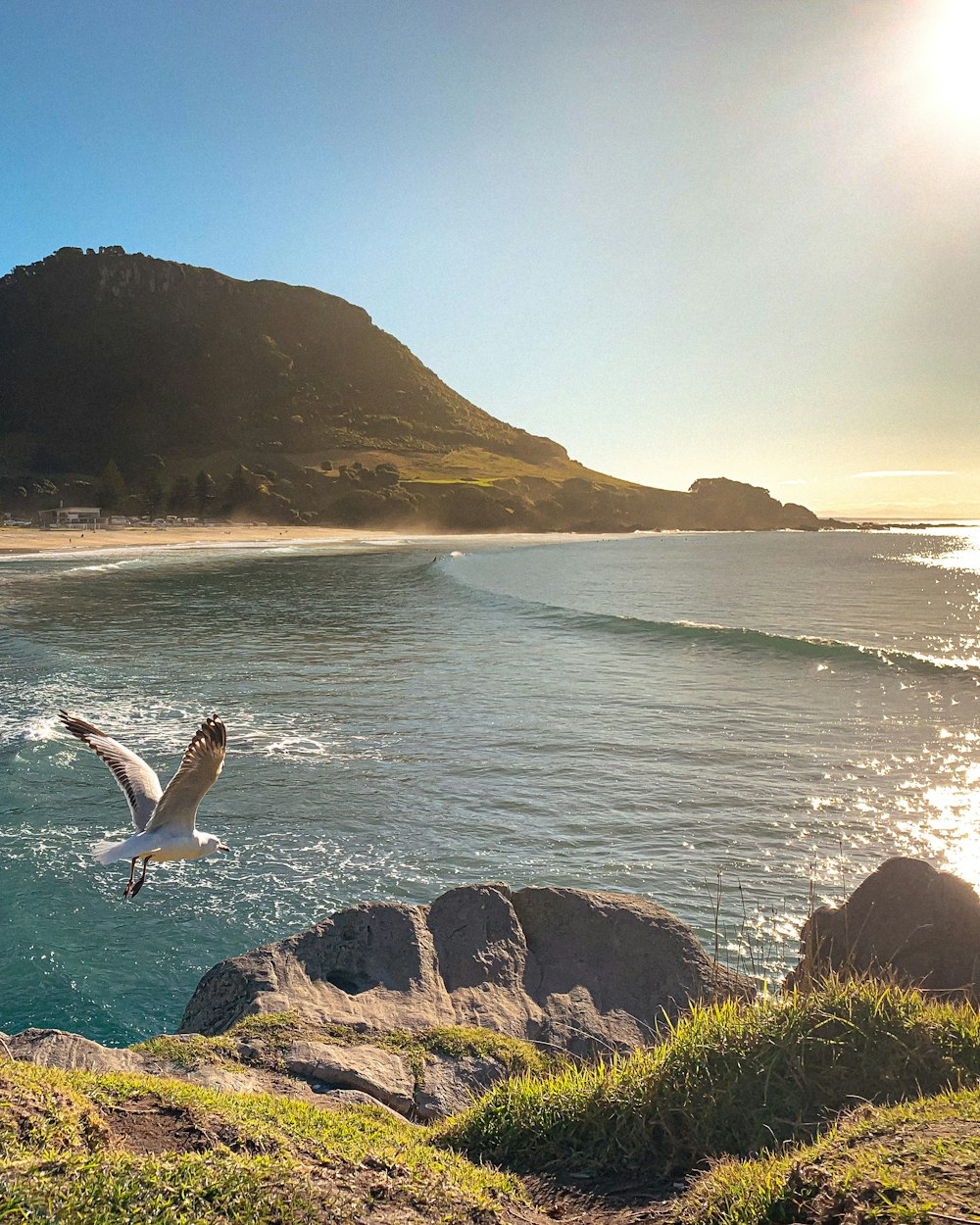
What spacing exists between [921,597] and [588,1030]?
67.5 metres

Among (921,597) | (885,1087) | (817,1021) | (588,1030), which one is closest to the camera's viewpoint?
(885,1087)

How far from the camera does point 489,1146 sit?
5145 millimetres

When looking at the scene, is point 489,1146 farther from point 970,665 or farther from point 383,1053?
A: point 970,665

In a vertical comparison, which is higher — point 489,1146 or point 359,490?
point 359,490

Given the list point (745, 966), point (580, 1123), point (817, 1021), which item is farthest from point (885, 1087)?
point (745, 966)

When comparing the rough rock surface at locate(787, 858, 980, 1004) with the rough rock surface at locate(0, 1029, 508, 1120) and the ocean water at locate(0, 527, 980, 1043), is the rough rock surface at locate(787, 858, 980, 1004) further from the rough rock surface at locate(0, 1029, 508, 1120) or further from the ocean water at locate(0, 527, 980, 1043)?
the rough rock surface at locate(0, 1029, 508, 1120)

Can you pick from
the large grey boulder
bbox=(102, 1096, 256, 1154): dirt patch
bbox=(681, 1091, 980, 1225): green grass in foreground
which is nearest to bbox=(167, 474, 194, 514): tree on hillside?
the large grey boulder

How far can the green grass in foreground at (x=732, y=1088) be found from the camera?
16.1ft

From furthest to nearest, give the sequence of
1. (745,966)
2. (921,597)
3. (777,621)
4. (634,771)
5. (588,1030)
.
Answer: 1. (921,597)
2. (777,621)
3. (634,771)
4. (745,966)
5. (588,1030)

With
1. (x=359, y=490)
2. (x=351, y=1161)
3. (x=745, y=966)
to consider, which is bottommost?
(x=745, y=966)

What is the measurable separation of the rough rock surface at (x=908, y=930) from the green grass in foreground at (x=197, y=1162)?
13.7 feet

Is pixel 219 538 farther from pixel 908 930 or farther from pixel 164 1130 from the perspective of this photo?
pixel 164 1130

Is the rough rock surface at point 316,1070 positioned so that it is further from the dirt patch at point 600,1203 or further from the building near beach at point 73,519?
the building near beach at point 73,519

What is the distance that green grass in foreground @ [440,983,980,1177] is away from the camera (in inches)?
193
